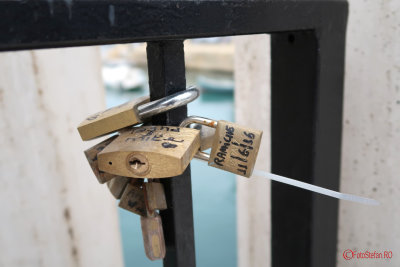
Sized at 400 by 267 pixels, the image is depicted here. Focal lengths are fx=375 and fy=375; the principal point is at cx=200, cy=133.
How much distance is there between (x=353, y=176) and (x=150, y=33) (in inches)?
22.6

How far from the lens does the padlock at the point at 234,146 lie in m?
0.35

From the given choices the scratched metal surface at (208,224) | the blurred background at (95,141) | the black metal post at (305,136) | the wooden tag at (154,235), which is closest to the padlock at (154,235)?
the wooden tag at (154,235)

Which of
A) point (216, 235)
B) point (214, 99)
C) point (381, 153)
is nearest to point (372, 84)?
point (381, 153)

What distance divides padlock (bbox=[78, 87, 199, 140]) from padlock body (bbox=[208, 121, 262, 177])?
46mm

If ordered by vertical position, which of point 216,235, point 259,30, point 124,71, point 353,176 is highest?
point 259,30

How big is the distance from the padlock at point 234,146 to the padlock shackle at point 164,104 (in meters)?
0.03

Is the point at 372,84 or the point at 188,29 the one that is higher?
the point at 188,29

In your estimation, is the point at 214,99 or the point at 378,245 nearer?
the point at 378,245

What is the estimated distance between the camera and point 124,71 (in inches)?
415

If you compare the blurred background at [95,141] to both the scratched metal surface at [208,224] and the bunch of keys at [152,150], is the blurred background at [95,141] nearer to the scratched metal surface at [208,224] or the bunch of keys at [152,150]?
the bunch of keys at [152,150]

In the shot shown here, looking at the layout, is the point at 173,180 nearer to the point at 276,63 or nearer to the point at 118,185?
the point at 118,185

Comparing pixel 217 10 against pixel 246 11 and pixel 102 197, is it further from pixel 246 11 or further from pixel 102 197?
pixel 102 197

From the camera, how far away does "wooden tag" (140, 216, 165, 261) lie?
35 centimetres

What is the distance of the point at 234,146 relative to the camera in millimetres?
353
